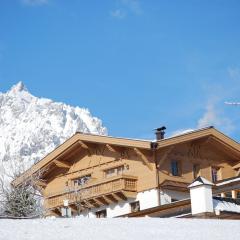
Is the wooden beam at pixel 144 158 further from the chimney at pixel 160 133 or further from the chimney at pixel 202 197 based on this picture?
the chimney at pixel 202 197

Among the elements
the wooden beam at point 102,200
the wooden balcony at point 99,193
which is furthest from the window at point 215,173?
the wooden beam at point 102,200

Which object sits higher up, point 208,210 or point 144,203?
point 144,203

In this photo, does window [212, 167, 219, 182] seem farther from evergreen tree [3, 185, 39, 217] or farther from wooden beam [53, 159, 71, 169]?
evergreen tree [3, 185, 39, 217]

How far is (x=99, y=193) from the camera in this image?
3434 cm

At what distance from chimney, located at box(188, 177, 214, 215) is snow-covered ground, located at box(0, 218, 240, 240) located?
390cm

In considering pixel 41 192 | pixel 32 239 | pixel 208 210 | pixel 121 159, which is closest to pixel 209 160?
pixel 121 159

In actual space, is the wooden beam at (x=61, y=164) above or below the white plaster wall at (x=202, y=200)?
above

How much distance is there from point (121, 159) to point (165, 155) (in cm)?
268

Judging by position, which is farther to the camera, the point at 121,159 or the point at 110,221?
the point at 121,159

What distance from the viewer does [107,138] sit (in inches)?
1358

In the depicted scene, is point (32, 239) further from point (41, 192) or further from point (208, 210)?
point (41, 192)

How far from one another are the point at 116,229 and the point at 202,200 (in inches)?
248

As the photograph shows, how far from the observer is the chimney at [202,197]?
795 inches

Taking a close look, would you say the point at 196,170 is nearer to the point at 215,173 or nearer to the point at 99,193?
the point at 215,173
